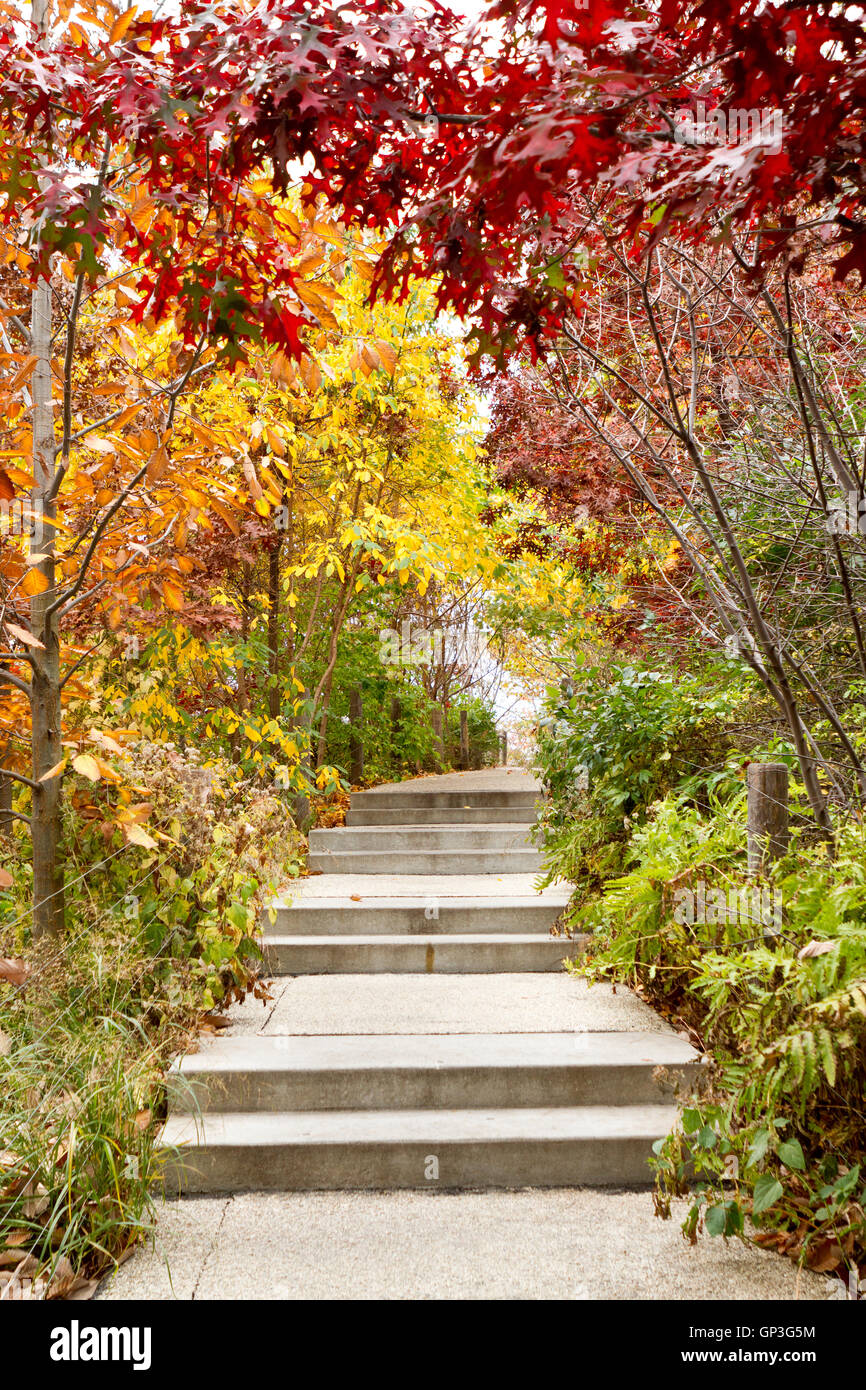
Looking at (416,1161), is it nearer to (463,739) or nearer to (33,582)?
(33,582)

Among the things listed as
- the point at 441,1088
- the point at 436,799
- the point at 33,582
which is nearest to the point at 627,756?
the point at 441,1088

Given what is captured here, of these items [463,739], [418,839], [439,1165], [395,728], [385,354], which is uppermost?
[385,354]

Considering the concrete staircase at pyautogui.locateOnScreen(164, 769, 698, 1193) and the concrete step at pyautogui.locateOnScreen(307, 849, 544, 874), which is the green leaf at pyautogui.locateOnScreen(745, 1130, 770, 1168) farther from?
the concrete step at pyautogui.locateOnScreen(307, 849, 544, 874)

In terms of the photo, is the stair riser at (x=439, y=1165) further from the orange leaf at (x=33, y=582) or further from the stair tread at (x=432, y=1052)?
the orange leaf at (x=33, y=582)

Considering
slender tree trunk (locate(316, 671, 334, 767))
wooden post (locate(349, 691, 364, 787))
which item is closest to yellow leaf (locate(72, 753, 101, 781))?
slender tree trunk (locate(316, 671, 334, 767))

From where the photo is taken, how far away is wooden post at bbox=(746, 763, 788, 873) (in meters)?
2.86

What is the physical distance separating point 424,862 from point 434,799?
1.37m

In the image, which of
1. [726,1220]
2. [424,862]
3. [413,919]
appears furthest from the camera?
[424,862]

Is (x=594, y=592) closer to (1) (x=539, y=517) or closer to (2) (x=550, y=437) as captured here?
(1) (x=539, y=517)

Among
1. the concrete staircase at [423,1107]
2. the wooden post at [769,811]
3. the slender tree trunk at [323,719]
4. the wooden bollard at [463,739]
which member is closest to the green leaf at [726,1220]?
the concrete staircase at [423,1107]

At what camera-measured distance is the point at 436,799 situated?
24.6 ft

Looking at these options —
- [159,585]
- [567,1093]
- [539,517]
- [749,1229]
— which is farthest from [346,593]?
[749,1229]

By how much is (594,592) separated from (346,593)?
190 cm

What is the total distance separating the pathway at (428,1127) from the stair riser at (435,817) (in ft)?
7.86
